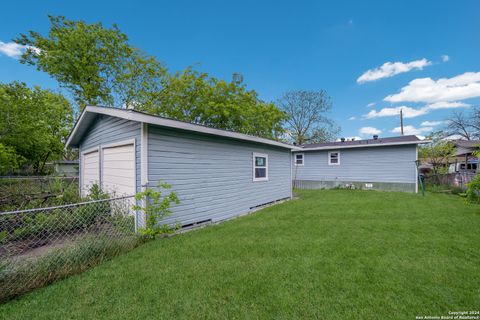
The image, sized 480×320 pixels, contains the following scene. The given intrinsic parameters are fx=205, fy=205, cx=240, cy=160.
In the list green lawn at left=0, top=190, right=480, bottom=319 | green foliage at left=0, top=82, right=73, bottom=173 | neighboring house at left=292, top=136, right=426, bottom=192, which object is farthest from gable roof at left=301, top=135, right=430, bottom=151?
green foliage at left=0, top=82, right=73, bottom=173

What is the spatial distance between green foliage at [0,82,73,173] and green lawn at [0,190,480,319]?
973cm

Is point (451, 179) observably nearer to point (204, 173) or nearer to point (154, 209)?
point (204, 173)

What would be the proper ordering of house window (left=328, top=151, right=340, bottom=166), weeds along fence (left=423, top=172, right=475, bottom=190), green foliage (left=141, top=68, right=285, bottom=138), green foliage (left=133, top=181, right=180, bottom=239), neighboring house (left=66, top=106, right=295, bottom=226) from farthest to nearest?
1. green foliage (left=141, top=68, right=285, bottom=138)
2. house window (left=328, top=151, right=340, bottom=166)
3. weeds along fence (left=423, top=172, right=475, bottom=190)
4. neighboring house (left=66, top=106, right=295, bottom=226)
5. green foliage (left=133, top=181, right=180, bottom=239)

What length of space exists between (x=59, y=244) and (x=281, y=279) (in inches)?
135

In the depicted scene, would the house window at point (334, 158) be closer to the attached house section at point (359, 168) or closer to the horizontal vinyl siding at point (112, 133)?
the attached house section at point (359, 168)

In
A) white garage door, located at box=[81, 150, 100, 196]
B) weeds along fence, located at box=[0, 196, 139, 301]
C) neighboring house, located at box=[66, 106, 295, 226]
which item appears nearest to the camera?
weeds along fence, located at box=[0, 196, 139, 301]

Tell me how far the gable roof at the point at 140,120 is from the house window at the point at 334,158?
586 centimetres

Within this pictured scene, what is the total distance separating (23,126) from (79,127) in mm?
7086

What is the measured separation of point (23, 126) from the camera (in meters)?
10.8

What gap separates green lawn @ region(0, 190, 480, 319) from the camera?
2.04 metres

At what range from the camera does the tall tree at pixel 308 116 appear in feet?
71.5

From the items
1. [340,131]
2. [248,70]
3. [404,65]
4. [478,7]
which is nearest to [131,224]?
[478,7]

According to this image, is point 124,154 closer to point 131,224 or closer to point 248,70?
point 131,224

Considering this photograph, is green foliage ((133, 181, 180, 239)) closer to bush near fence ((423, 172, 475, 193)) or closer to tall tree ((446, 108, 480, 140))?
bush near fence ((423, 172, 475, 193))
